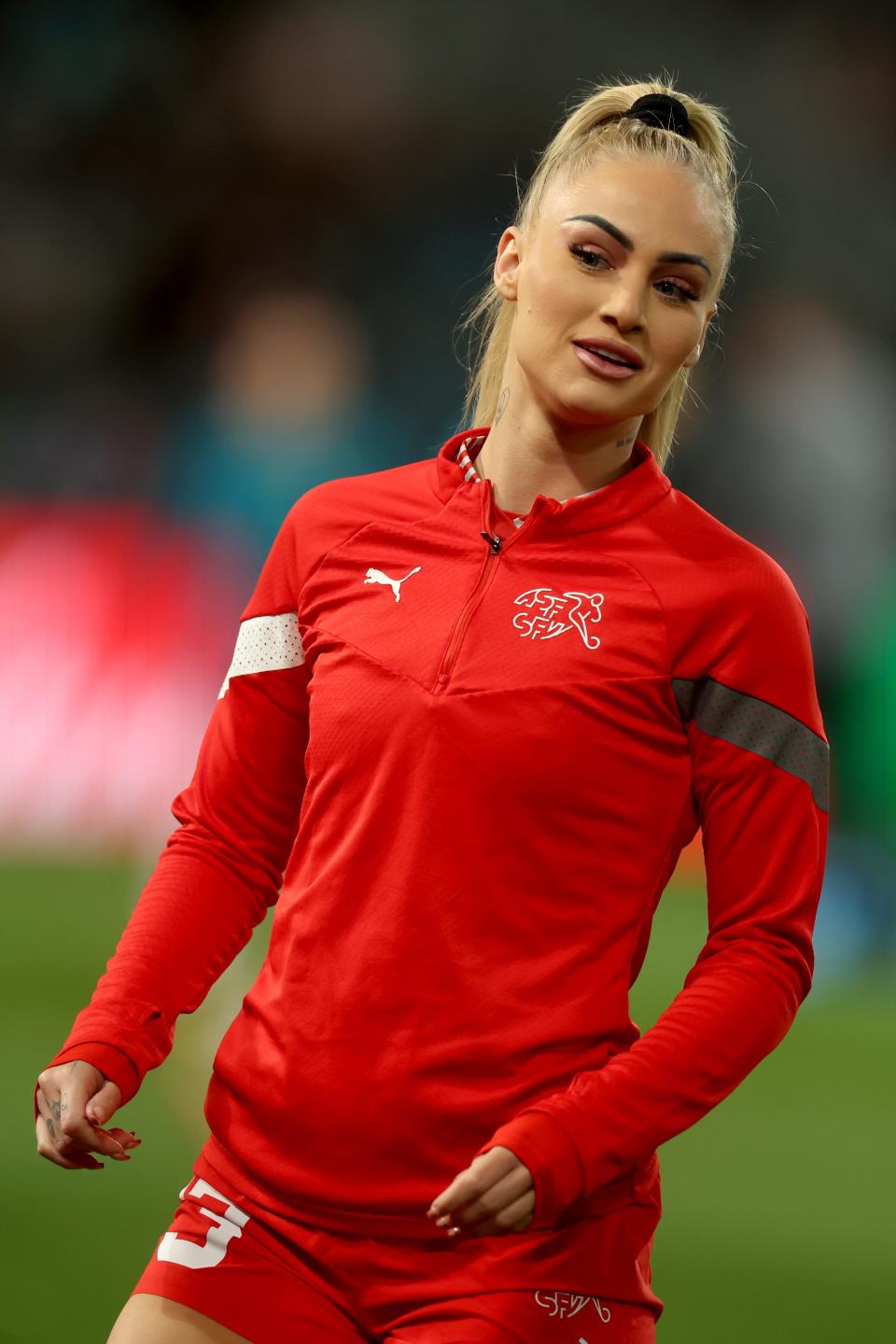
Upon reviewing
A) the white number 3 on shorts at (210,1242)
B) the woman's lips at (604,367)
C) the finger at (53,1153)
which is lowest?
the white number 3 on shorts at (210,1242)

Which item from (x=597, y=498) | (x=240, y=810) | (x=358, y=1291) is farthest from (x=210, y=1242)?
(x=597, y=498)

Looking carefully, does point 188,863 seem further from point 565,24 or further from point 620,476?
point 565,24

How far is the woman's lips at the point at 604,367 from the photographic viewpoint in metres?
1.83

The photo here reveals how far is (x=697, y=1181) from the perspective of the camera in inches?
201

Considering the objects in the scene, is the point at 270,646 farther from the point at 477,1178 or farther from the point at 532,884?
the point at 477,1178

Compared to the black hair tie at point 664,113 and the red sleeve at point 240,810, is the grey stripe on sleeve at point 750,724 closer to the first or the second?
the red sleeve at point 240,810

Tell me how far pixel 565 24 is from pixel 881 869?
5689 millimetres

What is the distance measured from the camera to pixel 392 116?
11.2 metres

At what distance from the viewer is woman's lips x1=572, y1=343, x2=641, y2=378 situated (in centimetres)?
183

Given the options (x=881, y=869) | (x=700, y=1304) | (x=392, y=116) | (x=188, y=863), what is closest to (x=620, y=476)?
(x=188, y=863)

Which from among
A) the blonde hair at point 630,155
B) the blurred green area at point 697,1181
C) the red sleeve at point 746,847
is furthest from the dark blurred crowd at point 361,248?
the red sleeve at point 746,847

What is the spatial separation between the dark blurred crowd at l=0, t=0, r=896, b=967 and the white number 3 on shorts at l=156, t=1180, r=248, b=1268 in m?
7.98

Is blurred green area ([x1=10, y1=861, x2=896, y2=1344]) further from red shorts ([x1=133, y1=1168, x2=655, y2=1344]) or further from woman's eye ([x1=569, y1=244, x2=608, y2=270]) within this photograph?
woman's eye ([x1=569, y1=244, x2=608, y2=270])

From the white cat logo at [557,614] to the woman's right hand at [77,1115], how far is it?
594 millimetres
